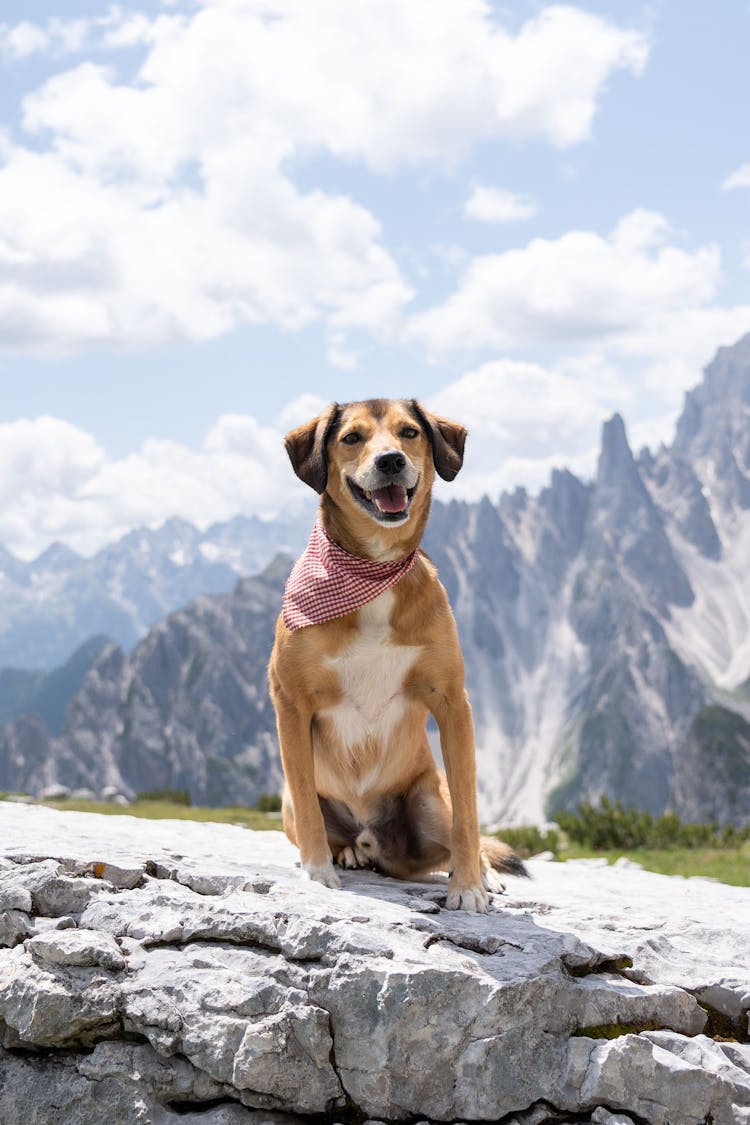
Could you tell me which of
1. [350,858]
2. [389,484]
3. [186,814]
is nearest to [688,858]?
[186,814]

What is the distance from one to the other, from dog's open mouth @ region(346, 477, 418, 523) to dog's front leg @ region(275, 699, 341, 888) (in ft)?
4.91

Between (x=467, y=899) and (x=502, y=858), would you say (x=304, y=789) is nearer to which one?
(x=467, y=899)

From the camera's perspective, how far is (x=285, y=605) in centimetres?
723

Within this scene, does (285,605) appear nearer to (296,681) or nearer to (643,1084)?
(296,681)

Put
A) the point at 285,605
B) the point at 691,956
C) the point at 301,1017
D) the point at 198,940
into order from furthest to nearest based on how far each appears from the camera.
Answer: the point at 285,605 < the point at 691,956 < the point at 198,940 < the point at 301,1017

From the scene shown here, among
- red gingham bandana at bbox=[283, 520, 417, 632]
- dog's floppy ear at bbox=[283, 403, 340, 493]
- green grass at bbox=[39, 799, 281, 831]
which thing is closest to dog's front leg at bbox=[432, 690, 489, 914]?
red gingham bandana at bbox=[283, 520, 417, 632]

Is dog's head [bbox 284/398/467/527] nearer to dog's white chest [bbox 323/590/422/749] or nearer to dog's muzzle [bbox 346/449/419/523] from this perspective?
dog's muzzle [bbox 346/449/419/523]

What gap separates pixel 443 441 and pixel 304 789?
8.96 ft

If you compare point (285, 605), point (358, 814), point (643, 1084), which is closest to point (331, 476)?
point (285, 605)

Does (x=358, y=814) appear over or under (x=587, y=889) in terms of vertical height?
over

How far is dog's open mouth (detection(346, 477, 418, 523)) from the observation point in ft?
21.1

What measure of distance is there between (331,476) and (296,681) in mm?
1506

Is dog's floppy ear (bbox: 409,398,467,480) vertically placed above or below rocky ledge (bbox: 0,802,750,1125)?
above

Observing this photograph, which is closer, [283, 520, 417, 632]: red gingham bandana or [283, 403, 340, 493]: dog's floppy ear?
[283, 520, 417, 632]: red gingham bandana
